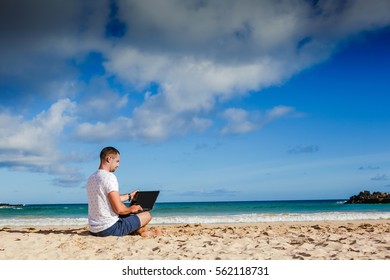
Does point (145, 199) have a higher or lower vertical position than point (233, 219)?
higher

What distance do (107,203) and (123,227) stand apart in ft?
1.33

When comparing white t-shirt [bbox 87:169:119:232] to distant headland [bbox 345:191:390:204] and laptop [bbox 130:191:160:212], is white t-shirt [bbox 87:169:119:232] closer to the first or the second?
laptop [bbox 130:191:160:212]

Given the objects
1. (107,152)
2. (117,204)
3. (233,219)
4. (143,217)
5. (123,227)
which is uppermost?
(107,152)

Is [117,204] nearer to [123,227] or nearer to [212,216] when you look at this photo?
[123,227]

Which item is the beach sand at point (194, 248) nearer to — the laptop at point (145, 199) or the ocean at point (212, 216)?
the laptop at point (145, 199)

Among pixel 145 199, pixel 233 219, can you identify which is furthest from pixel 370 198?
pixel 145 199

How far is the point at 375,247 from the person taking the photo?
155 inches

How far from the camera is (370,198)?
39469 mm

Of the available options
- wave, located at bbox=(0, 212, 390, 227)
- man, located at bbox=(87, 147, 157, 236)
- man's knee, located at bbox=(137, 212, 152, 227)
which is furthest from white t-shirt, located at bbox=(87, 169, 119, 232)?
wave, located at bbox=(0, 212, 390, 227)

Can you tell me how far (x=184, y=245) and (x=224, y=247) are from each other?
18.0 inches

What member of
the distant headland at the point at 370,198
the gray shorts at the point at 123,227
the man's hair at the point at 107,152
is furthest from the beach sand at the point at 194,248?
the distant headland at the point at 370,198

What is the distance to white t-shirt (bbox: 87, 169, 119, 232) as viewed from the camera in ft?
14.4
